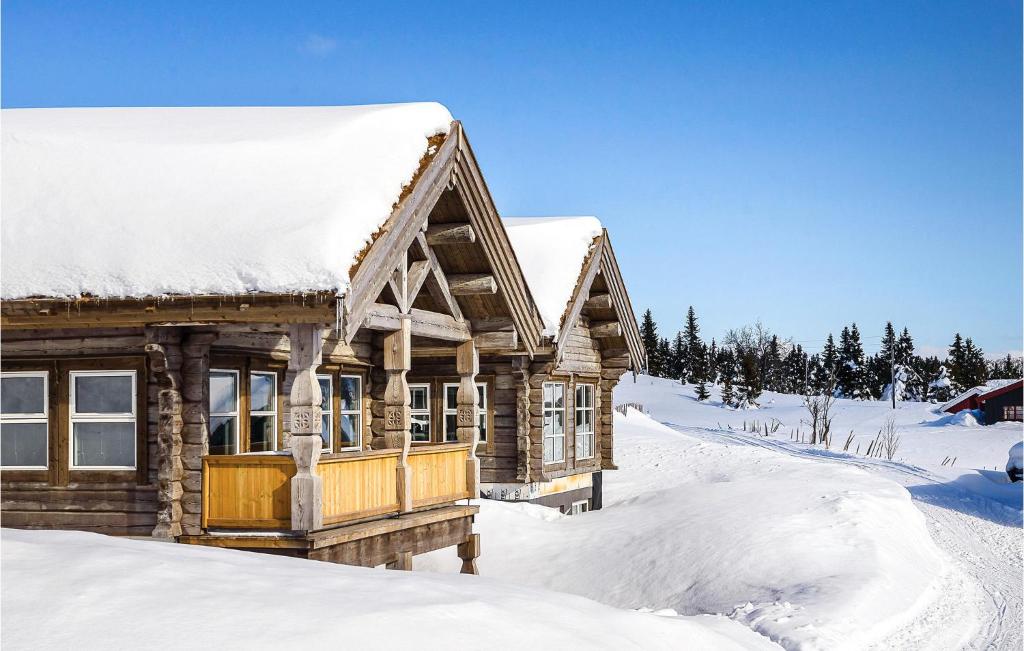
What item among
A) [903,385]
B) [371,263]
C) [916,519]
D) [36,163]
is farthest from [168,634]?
[903,385]

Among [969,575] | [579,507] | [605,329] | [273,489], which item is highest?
[605,329]

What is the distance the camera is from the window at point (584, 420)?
24406 mm

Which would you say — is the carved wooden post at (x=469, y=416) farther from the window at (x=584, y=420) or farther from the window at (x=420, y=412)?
the window at (x=584, y=420)

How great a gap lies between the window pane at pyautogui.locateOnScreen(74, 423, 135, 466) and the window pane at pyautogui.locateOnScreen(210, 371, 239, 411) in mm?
1187

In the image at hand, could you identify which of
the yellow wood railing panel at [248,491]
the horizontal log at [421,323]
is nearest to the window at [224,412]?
the yellow wood railing panel at [248,491]

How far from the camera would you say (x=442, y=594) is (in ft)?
27.8

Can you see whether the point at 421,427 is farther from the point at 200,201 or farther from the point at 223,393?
the point at 200,201

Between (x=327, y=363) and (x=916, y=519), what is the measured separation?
43.6ft

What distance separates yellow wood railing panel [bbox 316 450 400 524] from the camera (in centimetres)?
1233

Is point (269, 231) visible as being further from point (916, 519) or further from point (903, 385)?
point (903, 385)

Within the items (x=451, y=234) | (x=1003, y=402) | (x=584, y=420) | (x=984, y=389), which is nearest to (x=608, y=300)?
(x=584, y=420)

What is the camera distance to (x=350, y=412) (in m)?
18.0

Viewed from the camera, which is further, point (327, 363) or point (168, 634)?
point (327, 363)

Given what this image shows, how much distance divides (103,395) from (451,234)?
5254 millimetres
